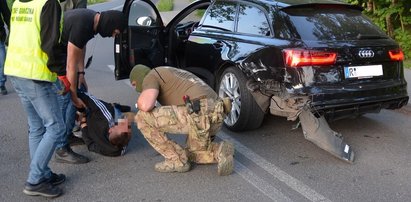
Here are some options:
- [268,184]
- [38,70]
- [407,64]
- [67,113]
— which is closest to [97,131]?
[67,113]

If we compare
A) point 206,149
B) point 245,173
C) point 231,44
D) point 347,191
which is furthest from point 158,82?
→ point 347,191

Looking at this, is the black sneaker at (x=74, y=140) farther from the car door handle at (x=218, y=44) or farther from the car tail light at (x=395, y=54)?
the car tail light at (x=395, y=54)

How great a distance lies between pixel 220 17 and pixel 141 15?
4.17 feet

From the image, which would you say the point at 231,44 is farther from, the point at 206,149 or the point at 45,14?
the point at 45,14

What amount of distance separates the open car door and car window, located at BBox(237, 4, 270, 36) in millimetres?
1565

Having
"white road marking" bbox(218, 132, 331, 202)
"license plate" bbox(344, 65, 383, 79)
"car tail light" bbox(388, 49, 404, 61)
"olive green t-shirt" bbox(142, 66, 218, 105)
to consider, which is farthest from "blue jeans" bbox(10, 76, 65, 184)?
"car tail light" bbox(388, 49, 404, 61)

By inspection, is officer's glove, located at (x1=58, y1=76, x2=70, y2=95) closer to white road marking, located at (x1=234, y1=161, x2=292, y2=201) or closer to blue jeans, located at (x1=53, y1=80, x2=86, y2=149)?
blue jeans, located at (x1=53, y1=80, x2=86, y2=149)

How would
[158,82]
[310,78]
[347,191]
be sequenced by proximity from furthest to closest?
[310,78]
[158,82]
[347,191]

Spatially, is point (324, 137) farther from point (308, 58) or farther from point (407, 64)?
point (407, 64)

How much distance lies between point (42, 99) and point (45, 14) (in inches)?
24.7

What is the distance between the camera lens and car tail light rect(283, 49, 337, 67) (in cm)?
425

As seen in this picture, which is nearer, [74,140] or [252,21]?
[74,140]

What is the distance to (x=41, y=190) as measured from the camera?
11.5 ft

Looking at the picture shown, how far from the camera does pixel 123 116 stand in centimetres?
458
